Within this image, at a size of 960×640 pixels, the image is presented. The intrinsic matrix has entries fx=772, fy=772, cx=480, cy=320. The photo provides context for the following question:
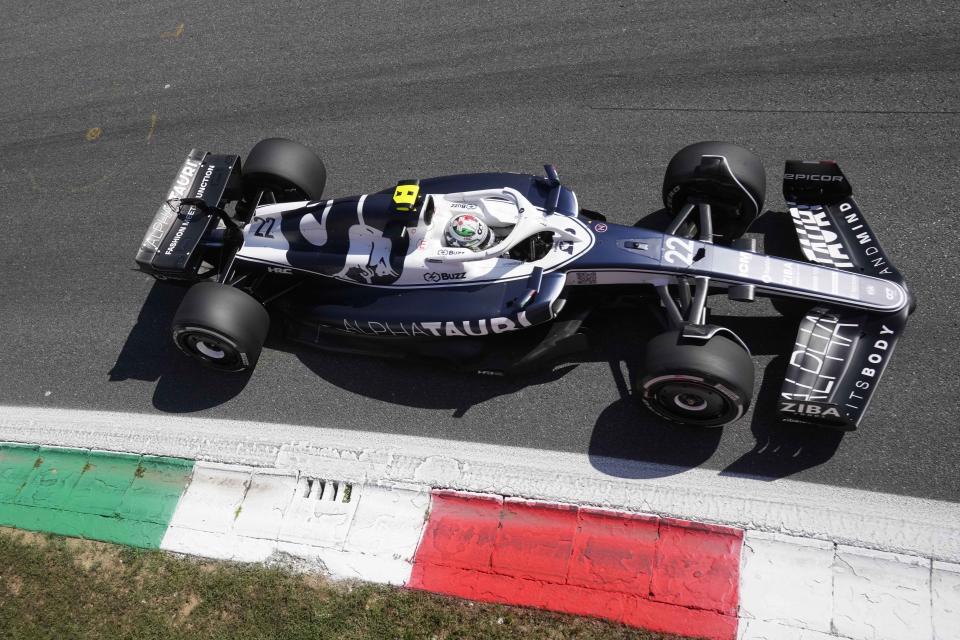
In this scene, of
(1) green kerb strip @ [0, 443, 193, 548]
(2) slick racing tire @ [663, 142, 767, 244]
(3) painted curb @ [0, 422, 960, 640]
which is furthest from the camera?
(1) green kerb strip @ [0, 443, 193, 548]

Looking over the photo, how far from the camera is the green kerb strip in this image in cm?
666

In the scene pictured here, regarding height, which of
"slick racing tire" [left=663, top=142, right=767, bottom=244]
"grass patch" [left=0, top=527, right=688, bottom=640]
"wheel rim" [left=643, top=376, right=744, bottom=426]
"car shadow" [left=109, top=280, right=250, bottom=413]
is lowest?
"grass patch" [left=0, top=527, right=688, bottom=640]

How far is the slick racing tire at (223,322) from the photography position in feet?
21.6

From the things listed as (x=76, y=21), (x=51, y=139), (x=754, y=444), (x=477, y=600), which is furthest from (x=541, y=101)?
(x=76, y=21)

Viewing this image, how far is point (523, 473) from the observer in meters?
6.31

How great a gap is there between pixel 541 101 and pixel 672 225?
2875 mm

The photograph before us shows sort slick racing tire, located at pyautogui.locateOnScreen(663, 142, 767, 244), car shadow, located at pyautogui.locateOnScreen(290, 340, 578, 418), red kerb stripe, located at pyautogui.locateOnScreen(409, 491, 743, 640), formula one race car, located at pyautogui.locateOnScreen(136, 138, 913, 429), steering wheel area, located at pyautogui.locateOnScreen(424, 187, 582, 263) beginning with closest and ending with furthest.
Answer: red kerb stripe, located at pyautogui.locateOnScreen(409, 491, 743, 640), formula one race car, located at pyautogui.locateOnScreen(136, 138, 913, 429), steering wheel area, located at pyautogui.locateOnScreen(424, 187, 582, 263), slick racing tire, located at pyautogui.locateOnScreen(663, 142, 767, 244), car shadow, located at pyautogui.locateOnScreen(290, 340, 578, 418)

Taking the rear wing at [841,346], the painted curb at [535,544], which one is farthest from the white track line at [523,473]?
the rear wing at [841,346]

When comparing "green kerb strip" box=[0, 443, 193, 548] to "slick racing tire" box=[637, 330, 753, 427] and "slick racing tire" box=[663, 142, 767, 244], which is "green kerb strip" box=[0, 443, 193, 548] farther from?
"slick racing tire" box=[663, 142, 767, 244]

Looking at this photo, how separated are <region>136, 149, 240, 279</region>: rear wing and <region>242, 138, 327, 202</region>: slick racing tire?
17cm

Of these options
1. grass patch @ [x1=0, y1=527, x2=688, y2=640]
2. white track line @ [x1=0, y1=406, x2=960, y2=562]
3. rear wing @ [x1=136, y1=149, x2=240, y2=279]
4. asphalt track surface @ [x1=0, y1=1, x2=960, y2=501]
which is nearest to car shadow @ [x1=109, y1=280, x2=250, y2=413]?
asphalt track surface @ [x1=0, y1=1, x2=960, y2=501]

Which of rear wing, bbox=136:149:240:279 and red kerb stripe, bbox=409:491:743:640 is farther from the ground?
rear wing, bbox=136:149:240:279

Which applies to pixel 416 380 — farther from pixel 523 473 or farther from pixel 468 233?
pixel 468 233

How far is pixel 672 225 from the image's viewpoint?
663cm
